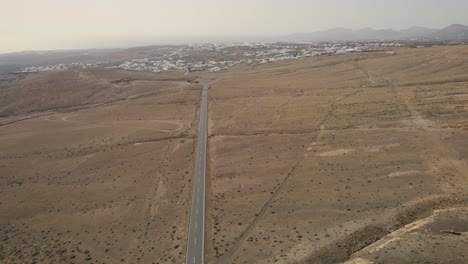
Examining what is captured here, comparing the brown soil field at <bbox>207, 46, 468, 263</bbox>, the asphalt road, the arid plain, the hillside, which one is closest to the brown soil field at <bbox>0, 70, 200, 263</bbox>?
the arid plain

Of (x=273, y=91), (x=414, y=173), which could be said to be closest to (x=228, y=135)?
(x=414, y=173)

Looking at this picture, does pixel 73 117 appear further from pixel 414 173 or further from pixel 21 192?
pixel 414 173

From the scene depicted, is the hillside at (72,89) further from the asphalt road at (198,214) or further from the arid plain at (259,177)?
the asphalt road at (198,214)

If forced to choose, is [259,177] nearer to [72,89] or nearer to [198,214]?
[198,214]

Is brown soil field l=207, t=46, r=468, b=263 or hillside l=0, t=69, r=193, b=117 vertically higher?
hillside l=0, t=69, r=193, b=117

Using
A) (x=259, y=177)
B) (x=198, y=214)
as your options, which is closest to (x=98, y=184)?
(x=198, y=214)

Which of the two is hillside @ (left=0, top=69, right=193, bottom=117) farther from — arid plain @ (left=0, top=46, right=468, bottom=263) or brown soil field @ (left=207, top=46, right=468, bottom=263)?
brown soil field @ (left=207, top=46, right=468, bottom=263)
